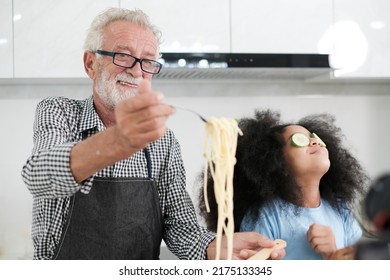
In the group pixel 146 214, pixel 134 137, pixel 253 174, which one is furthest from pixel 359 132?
pixel 134 137

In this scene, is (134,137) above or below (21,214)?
above

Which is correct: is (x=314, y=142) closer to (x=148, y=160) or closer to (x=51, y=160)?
(x=148, y=160)

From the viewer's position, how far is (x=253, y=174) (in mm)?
1045

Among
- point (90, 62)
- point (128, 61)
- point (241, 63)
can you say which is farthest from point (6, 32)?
point (241, 63)

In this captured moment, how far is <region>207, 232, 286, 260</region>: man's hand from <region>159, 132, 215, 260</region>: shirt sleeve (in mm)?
19

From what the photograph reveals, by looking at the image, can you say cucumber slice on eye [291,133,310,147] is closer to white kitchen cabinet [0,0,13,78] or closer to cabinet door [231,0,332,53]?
cabinet door [231,0,332,53]

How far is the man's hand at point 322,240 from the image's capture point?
0.97 metres

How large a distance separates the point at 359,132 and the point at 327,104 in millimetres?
99

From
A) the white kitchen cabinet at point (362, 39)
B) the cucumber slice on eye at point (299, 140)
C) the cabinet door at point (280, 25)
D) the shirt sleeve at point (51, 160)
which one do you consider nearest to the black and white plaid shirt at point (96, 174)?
the shirt sleeve at point (51, 160)

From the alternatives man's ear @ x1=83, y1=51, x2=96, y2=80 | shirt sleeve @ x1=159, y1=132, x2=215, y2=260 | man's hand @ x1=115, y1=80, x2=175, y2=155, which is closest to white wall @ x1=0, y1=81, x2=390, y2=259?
shirt sleeve @ x1=159, y1=132, x2=215, y2=260

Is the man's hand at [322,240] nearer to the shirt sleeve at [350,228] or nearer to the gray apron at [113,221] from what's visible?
the shirt sleeve at [350,228]

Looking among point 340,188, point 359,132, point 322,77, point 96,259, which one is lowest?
point 96,259

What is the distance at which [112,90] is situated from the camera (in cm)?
98

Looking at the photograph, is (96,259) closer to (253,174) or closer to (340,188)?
(253,174)
